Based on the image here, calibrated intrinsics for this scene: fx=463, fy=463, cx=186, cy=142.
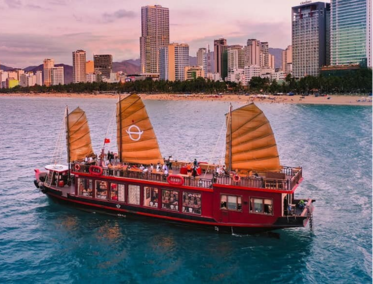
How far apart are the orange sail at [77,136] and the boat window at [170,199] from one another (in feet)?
25.5

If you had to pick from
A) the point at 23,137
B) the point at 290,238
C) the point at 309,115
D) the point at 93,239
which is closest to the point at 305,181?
the point at 290,238

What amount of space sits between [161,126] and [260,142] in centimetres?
5315

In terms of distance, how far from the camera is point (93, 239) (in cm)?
2350

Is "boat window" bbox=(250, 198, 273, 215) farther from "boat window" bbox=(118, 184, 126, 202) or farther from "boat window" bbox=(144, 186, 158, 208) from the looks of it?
"boat window" bbox=(118, 184, 126, 202)

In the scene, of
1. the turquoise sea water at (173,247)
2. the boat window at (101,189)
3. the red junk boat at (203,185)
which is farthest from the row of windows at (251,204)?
the boat window at (101,189)

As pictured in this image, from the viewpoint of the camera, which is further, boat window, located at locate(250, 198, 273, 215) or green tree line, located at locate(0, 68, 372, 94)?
green tree line, located at locate(0, 68, 372, 94)

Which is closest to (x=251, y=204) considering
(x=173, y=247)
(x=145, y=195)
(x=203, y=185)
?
(x=203, y=185)

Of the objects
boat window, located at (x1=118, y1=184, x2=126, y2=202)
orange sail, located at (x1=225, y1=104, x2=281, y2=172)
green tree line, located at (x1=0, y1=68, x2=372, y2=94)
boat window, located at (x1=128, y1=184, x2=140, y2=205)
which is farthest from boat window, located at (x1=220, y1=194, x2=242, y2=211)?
green tree line, located at (x1=0, y1=68, x2=372, y2=94)

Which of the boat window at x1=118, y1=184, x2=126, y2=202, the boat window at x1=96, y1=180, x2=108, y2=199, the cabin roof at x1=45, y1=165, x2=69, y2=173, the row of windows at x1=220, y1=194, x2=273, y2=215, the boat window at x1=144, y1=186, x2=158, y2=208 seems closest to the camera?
the row of windows at x1=220, y1=194, x2=273, y2=215

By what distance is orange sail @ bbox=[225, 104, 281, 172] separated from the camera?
23406 mm

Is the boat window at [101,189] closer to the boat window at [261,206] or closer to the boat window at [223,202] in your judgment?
the boat window at [223,202]

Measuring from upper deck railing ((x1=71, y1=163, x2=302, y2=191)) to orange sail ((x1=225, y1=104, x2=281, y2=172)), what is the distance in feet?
2.38

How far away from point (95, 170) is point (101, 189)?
119 centimetres

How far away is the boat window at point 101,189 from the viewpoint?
2641 cm
